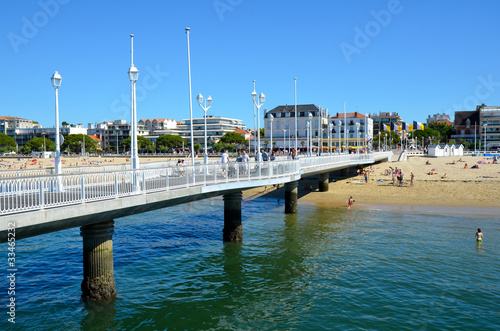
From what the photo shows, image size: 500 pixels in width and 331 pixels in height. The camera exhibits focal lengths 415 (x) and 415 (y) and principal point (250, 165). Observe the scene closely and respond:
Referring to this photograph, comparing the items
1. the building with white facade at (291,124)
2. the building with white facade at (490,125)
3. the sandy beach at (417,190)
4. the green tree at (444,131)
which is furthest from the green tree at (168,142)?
the sandy beach at (417,190)

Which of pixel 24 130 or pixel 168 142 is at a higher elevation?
pixel 24 130

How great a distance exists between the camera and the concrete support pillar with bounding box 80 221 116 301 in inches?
572

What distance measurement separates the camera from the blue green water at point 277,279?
13.8 meters

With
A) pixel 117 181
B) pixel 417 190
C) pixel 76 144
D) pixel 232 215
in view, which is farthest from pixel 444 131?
pixel 117 181

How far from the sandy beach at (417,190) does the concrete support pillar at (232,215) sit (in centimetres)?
1673

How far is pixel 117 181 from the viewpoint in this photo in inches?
555

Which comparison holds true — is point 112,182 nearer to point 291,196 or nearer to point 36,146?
point 291,196

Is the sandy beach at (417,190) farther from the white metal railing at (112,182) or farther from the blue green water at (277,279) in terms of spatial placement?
the white metal railing at (112,182)

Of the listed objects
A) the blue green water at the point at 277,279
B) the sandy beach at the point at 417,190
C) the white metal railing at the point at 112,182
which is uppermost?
the white metal railing at the point at 112,182

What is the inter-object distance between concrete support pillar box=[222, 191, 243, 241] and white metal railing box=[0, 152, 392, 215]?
2624 mm

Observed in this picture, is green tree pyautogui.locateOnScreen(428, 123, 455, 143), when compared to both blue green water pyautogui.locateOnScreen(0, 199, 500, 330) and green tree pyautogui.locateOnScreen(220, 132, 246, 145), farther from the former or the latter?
blue green water pyautogui.locateOnScreen(0, 199, 500, 330)

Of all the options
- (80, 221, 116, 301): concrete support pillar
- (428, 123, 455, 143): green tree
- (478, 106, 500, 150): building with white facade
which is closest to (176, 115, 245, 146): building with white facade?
(428, 123, 455, 143): green tree

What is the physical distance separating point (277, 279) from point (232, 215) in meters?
6.57

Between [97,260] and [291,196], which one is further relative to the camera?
[291,196]
